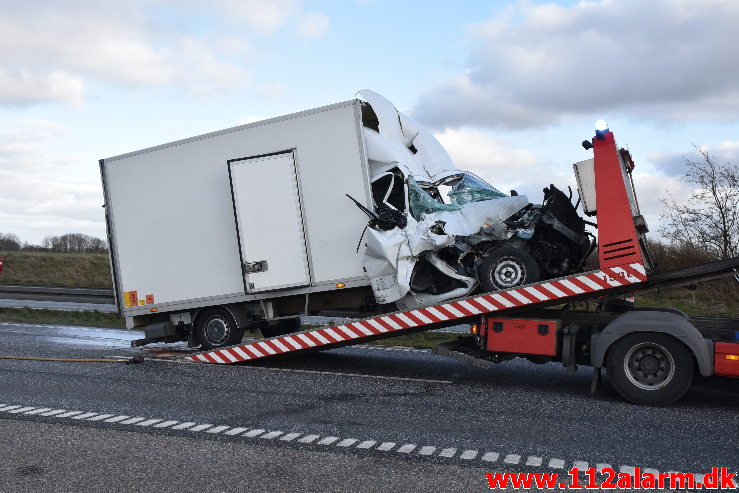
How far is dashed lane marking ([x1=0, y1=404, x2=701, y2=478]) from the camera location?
534cm

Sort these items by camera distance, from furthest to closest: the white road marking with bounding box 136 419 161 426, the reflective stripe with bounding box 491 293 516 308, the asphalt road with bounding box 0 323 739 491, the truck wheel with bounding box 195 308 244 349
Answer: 1. the truck wheel with bounding box 195 308 244 349
2. the reflective stripe with bounding box 491 293 516 308
3. the white road marking with bounding box 136 419 161 426
4. the asphalt road with bounding box 0 323 739 491

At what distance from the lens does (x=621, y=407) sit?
7242 mm

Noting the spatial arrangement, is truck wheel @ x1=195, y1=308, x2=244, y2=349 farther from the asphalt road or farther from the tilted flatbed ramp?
the asphalt road

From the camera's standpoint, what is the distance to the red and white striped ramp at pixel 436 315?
784cm

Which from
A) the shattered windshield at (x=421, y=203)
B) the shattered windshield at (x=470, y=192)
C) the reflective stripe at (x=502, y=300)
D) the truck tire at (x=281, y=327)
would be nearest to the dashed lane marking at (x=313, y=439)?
the reflective stripe at (x=502, y=300)

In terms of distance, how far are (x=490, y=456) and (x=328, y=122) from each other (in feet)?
17.6

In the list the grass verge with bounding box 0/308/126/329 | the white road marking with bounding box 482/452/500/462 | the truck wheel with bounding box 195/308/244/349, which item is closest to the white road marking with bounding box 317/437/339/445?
the white road marking with bounding box 482/452/500/462

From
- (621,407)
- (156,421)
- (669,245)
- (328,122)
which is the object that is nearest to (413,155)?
(328,122)

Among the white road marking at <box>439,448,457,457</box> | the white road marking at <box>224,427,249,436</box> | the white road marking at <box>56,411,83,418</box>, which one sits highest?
the white road marking at <box>56,411,83,418</box>

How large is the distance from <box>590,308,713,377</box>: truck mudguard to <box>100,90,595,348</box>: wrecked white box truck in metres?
1.20

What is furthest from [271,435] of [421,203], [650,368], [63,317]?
[63,317]

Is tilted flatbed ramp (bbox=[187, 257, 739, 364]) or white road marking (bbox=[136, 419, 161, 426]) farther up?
tilted flatbed ramp (bbox=[187, 257, 739, 364])

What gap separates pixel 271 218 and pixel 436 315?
2.69 meters

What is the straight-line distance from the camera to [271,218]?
32.1ft
